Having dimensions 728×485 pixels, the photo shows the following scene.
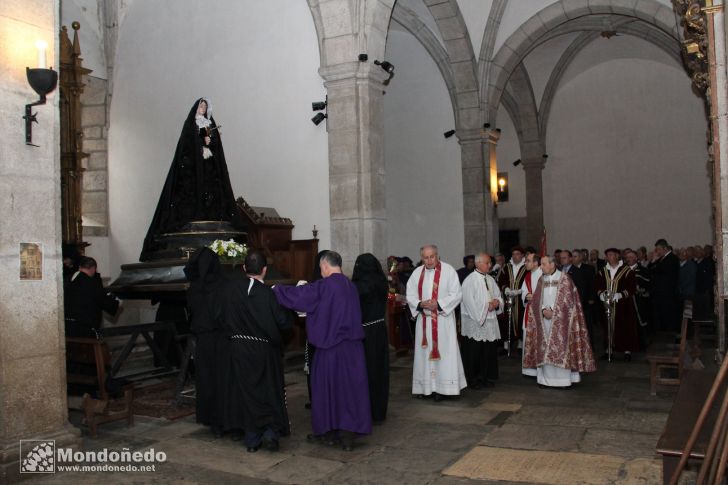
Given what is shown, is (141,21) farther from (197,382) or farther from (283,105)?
(197,382)

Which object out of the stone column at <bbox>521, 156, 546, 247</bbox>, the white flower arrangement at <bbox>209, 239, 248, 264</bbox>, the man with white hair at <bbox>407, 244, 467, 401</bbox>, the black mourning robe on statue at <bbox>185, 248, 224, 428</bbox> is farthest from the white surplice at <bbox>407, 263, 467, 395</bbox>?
the stone column at <bbox>521, 156, 546, 247</bbox>

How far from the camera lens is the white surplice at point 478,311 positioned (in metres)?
7.84

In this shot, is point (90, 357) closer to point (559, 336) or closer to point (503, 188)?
point (559, 336)

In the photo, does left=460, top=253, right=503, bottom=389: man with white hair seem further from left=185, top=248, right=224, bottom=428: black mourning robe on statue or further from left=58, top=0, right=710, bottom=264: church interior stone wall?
left=185, top=248, right=224, bottom=428: black mourning robe on statue

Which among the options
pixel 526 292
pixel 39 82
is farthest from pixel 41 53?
pixel 526 292

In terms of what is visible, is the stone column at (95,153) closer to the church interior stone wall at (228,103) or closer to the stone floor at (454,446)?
the church interior stone wall at (228,103)

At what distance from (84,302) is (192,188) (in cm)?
193

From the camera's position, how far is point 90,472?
5.00 metres

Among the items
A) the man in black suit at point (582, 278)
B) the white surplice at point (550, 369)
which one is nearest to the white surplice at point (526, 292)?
the white surplice at point (550, 369)

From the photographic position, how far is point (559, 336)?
25.5 ft

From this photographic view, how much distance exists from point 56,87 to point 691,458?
481 cm

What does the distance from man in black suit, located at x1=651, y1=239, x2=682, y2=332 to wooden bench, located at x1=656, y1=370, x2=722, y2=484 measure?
325 inches

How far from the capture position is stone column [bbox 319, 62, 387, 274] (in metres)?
9.21

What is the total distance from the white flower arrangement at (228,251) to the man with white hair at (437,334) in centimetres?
195
